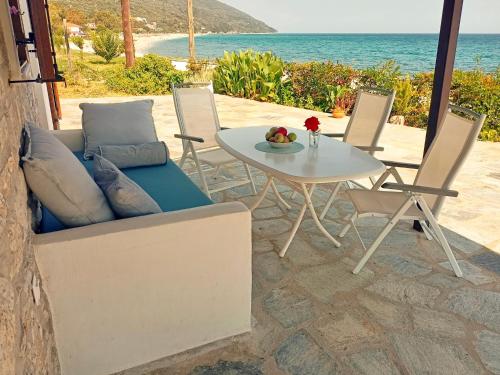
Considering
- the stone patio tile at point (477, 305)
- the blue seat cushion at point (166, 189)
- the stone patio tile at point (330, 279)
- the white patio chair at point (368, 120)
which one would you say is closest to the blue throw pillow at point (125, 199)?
the blue seat cushion at point (166, 189)

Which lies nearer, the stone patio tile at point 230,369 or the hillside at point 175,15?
the stone patio tile at point 230,369

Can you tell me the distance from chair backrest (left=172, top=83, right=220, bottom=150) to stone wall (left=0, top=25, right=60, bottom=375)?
224cm

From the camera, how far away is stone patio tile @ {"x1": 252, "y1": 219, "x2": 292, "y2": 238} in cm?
329

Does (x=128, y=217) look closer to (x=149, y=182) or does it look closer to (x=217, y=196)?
(x=149, y=182)

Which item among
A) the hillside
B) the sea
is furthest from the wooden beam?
the hillside

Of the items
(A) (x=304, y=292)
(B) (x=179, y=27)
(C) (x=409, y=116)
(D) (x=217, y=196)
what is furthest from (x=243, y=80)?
(B) (x=179, y=27)

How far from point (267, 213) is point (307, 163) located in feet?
3.36

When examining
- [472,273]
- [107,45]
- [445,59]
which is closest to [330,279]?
[472,273]

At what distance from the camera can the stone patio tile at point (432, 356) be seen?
1.93m

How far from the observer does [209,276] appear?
197cm

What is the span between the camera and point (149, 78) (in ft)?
38.3

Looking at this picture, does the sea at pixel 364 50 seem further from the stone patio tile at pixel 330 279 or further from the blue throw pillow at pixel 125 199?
the blue throw pillow at pixel 125 199

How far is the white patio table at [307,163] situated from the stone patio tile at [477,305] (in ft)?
2.92

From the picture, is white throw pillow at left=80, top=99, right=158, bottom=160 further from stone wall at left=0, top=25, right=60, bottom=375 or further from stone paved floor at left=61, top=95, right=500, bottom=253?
stone paved floor at left=61, top=95, right=500, bottom=253
